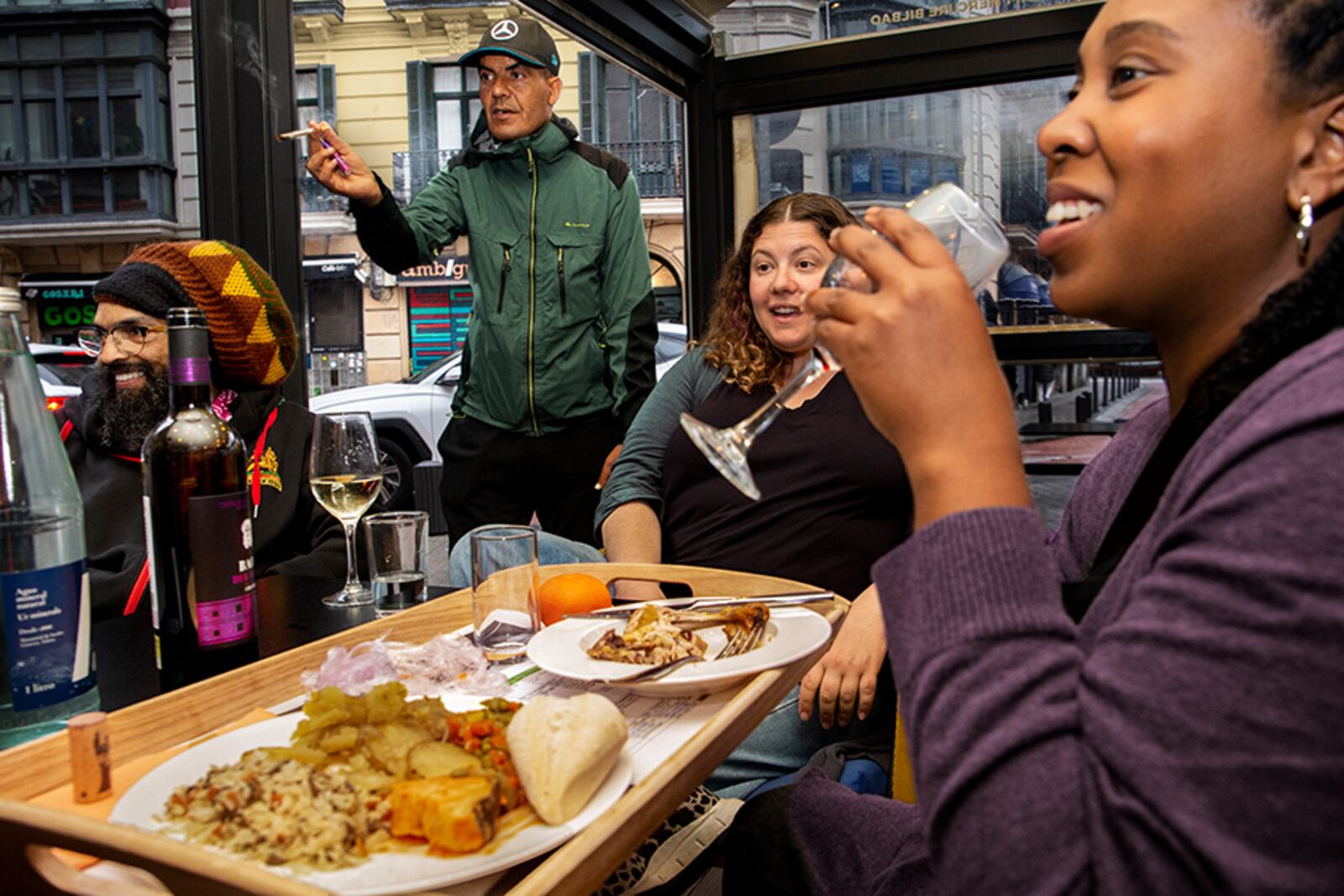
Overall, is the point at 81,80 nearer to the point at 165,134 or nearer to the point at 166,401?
the point at 165,134

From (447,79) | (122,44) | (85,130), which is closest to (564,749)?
(122,44)

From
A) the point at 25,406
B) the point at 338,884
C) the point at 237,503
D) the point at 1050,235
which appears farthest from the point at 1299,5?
the point at 25,406

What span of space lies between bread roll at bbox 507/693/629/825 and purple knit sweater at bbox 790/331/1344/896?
0.72 feet

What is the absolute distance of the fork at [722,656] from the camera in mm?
912

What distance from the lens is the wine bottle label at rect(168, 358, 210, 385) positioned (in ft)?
3.11

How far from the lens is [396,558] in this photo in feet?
4.51

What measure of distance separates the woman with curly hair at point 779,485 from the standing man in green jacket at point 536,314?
2.33 feet

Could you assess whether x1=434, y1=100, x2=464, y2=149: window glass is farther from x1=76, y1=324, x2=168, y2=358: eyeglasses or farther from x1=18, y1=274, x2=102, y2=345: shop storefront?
x1=76, y1=324, x2=168, y2=358: eyeglasses

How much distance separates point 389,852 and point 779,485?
133 cm

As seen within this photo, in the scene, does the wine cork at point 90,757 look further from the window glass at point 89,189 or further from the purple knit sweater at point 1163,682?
the window glass at point 89,189

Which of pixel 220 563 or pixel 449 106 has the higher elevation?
pixel 449 106

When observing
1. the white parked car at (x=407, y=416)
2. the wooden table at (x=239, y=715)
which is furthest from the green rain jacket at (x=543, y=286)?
the white parked car at (x=407, y=416)

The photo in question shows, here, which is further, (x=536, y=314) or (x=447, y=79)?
(x=447, y=79)

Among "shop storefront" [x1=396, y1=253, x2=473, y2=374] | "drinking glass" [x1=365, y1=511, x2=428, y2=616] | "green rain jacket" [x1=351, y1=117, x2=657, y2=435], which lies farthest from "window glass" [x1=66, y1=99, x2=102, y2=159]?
"shop storefront" [x1=396, y1=253, x2=473, y2=374]
